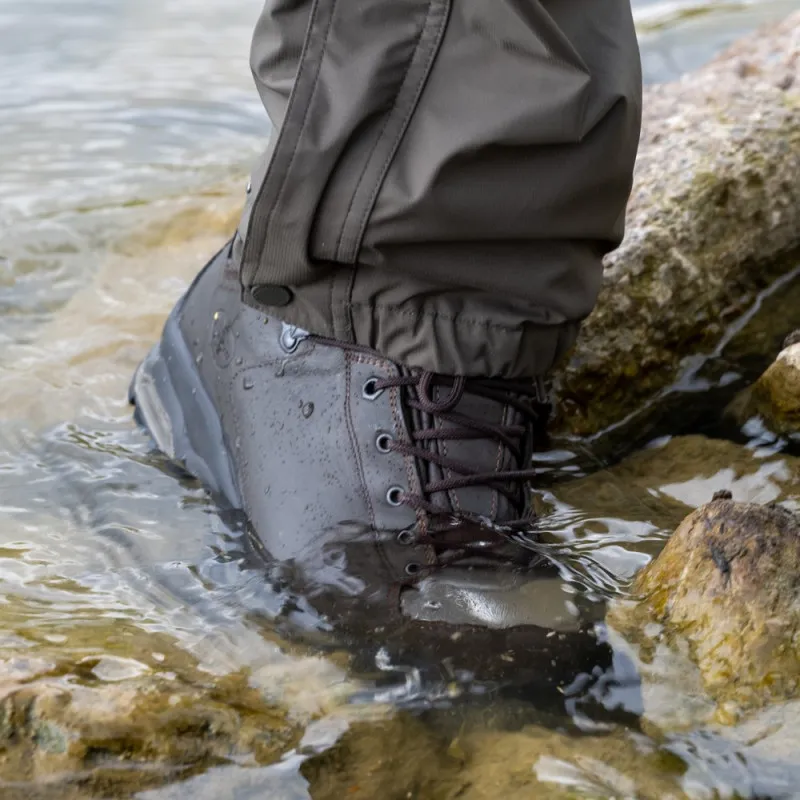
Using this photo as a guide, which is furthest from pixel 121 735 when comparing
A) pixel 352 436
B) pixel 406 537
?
pixel 352 436

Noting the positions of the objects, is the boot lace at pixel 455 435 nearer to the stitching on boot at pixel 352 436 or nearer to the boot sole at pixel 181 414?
the stitching on boot at pixel 352 436

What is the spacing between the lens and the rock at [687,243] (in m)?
2.65

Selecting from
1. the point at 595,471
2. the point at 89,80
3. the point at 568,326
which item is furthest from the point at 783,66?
the point at 89,80

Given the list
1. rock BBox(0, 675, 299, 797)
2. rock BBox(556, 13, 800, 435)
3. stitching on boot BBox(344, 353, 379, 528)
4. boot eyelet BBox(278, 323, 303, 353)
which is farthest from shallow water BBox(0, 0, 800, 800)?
boot eyelet BBox(278, 323, 303, 353)

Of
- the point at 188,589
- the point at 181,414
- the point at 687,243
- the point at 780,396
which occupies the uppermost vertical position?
the point at 687,243

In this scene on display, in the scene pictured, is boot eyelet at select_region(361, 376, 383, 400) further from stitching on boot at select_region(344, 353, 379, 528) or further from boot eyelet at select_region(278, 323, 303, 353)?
boot eyelet at select_region(278, 323, 303, 353)

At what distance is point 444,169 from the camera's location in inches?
Answer: 67.6

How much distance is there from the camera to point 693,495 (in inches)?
90.6

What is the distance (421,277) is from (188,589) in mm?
723

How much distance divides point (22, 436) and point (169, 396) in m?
0.40

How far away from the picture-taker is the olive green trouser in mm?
1691

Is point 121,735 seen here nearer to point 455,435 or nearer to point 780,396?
A: point 455,435

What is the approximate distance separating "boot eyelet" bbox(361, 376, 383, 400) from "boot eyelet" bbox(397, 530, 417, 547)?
0.87 feet

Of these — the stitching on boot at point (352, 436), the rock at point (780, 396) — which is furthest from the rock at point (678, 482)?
the stitching on boot at point (352, 436)
